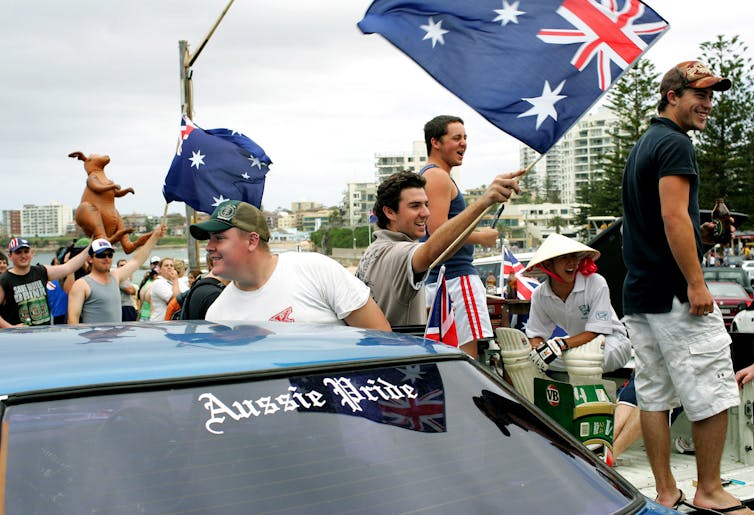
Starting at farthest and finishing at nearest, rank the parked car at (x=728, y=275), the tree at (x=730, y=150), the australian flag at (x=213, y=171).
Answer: the tree at (x=730, y=150) < the parked car at (x=728, y=275) < the australian flag at (x=213, y=171)

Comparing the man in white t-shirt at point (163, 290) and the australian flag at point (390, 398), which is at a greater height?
the australian flag at point (390, 398)

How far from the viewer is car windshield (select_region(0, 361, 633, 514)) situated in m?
1.94

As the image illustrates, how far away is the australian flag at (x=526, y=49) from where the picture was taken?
5.04 metres

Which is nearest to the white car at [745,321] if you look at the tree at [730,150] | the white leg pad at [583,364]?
the white leg pad at [583,364]

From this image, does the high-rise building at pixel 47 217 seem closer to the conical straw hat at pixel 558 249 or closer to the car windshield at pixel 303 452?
the conical straw hat at pixel 558 249

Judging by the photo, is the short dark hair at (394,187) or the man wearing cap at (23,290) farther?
the man wearing cap at (23,290)

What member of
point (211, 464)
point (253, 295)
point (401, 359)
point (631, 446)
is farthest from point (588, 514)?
point (631, 446)

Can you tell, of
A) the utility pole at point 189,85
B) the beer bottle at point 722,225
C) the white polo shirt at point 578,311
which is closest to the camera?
the beer bottle at point 722,225

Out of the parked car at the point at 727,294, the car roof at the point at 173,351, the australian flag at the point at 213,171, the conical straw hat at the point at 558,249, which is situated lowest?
the parked car at the point at 727,294

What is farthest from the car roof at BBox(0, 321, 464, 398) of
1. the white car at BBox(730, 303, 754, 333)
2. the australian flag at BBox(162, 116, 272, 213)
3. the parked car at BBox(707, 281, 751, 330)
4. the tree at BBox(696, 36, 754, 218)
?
the tree at BBox(696, 36, 754, 218)

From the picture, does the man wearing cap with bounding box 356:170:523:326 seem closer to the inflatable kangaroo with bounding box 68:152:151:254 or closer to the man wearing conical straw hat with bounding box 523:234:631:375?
the man wearing conical straw hat with bounding box 523:234:631:375

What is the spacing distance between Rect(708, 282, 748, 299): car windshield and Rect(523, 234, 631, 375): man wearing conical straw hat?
21.3m

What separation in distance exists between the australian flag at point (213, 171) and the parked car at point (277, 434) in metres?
7.35

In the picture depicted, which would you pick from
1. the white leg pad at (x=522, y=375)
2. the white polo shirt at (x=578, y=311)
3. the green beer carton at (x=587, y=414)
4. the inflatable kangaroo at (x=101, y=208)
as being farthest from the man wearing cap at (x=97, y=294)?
the green beer carton at (x=587, y=414)
